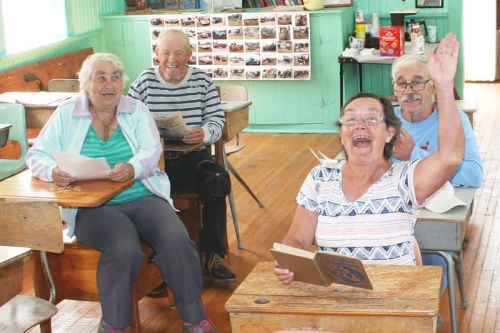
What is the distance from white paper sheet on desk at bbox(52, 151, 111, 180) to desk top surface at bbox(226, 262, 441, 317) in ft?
4.05

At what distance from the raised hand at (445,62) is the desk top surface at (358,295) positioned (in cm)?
56

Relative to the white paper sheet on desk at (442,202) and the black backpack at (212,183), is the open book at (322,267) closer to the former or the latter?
the white paper sheet on desk at (442,202)

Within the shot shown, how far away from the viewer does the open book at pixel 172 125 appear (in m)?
4.57

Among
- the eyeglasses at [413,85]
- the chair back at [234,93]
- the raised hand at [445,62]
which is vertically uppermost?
the raised hand at [445,62]

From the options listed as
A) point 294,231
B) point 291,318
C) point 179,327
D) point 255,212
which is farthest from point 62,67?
point 291,318

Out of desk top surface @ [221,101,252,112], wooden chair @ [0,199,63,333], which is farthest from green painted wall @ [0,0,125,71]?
wooden chair @ [0,199,63,333]

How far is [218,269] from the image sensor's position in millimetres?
4703

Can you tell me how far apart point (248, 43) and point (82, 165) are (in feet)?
14.2

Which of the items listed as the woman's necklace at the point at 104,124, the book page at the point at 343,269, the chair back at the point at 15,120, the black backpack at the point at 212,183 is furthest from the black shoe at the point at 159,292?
the book page at the point at 343,269

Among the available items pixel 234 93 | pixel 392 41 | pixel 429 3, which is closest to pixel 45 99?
pixel 234 93

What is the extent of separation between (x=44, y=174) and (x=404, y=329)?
77.8 inches

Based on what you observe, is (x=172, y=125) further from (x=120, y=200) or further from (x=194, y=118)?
(x=120, y=200)

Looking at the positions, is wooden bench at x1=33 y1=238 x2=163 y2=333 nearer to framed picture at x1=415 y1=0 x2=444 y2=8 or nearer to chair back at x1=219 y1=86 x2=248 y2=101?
chair back at x1=219 y1=86 x2=248 y2=101

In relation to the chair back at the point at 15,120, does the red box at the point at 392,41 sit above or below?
above
